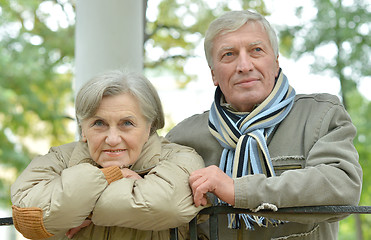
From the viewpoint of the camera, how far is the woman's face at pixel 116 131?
2795 millimetres

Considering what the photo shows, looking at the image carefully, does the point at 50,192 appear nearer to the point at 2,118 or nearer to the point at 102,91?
the point at 102,91

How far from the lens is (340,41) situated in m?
9.88

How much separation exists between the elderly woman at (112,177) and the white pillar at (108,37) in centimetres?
123

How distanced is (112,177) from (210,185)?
1.51 ft

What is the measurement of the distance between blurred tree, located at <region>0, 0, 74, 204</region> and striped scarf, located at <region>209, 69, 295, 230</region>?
747 centimetres

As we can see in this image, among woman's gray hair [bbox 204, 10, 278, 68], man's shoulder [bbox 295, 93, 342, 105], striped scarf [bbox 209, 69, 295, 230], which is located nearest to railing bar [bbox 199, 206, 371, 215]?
striped scarf [bbox 209, 69, 295, 230]

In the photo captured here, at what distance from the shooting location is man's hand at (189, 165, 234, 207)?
2545 millimetres

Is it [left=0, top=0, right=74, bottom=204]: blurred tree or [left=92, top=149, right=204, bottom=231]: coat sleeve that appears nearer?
[left=92, top=149, right=204, bottom=231]: coat sleeve

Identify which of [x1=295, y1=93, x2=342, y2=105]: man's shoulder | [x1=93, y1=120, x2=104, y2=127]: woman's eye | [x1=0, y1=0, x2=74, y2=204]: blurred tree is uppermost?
[x1=295, y1=93, x2=342, y2=105]: man's shoulder

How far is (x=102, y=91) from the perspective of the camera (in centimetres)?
282

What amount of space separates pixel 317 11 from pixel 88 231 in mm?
8134

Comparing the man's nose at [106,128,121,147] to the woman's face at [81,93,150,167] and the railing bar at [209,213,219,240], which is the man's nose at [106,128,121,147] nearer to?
the woman's face at [81,93,150,167]

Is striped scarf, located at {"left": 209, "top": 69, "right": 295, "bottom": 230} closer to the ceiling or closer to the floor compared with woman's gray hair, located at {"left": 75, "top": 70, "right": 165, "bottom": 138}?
closer to the floor

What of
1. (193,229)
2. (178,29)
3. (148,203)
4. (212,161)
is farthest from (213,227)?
(178,29)
